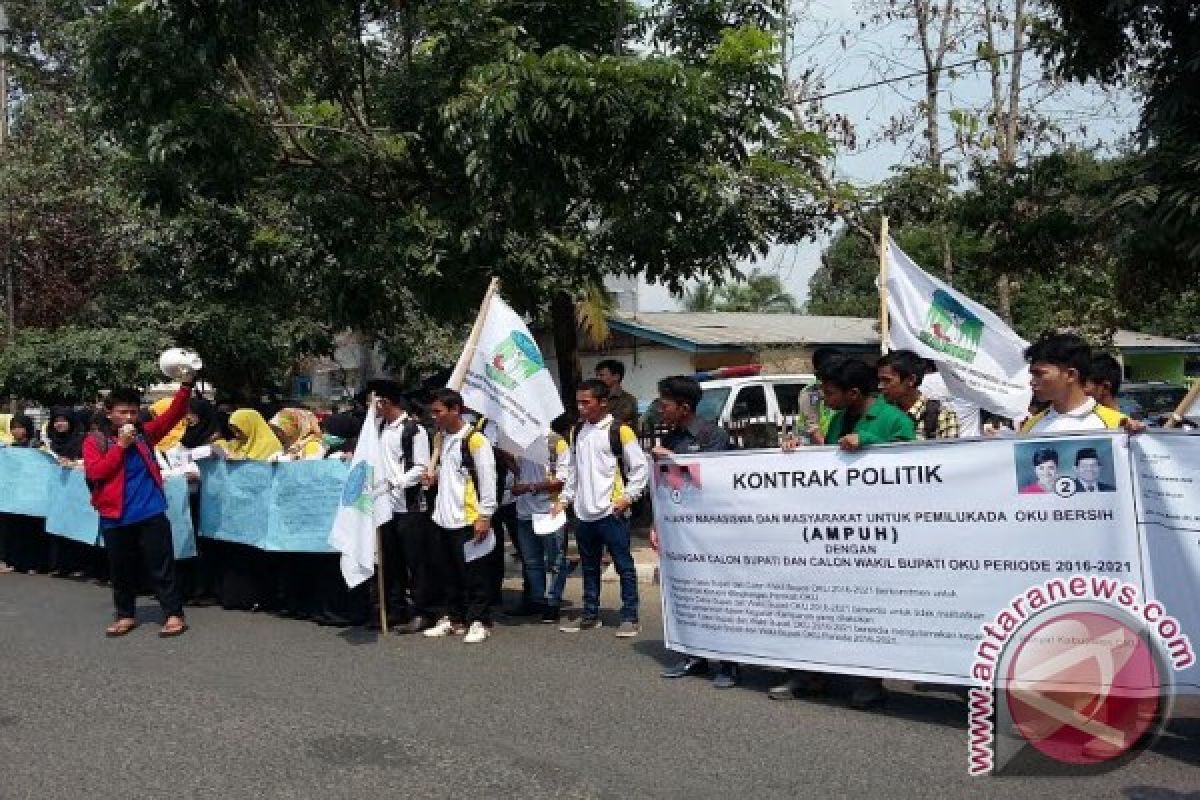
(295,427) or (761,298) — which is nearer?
(295,427)

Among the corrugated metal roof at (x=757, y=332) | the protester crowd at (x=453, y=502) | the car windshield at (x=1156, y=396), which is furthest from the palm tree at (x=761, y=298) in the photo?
the protester crowd at (x=453, y=502)

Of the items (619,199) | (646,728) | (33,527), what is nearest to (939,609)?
(646,728)

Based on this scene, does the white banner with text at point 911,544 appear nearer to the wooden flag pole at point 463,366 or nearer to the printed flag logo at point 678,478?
the printed flag logo at point 678,478

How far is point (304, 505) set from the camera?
28.1ft

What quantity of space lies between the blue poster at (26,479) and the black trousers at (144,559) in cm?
356

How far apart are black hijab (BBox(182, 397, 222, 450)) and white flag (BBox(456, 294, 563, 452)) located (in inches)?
128

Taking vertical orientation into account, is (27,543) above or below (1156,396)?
below

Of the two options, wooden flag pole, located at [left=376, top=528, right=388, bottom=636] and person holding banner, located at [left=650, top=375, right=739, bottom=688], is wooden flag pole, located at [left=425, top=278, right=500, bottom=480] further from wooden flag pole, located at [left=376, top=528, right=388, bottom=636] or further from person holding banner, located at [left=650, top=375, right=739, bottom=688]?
person holding banner, located at [left=650, top=375, right=739, bottom=688]

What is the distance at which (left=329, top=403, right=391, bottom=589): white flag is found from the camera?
25.7 ft

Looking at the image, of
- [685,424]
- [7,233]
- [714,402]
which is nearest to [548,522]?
[685,424]

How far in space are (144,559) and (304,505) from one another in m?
1.13

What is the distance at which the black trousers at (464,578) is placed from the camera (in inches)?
307

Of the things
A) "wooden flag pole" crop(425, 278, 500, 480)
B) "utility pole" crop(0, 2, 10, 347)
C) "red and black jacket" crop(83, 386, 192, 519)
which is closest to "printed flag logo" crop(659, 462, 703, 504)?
"wooden flag pole" crop(425, 278, 500, 480)

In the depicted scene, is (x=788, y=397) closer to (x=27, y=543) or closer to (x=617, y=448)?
(x=617, y=448)
